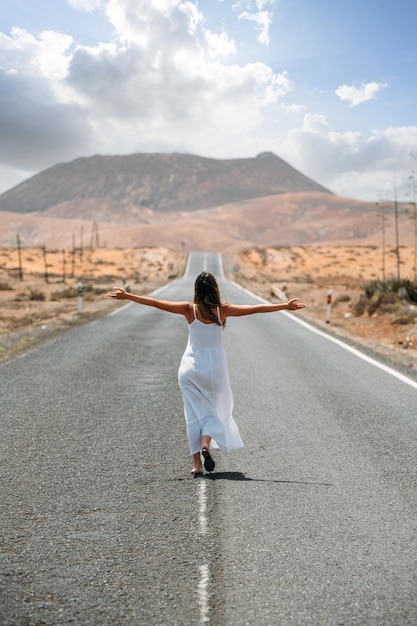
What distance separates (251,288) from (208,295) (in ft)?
136

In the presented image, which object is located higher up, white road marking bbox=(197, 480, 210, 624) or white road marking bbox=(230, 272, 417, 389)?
white road marking bbox=(197, 480, 210, 624)

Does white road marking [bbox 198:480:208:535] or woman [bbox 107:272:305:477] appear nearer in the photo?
white road marking [bbox 198:480:208:535]

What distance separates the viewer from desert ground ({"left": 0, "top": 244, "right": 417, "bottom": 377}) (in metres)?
18.2

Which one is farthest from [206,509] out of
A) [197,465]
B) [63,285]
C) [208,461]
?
[63,285]

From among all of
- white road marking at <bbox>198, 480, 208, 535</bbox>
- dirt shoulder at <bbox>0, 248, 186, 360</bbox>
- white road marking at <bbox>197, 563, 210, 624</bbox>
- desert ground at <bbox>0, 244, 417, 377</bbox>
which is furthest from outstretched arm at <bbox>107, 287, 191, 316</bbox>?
dirt shoulder at <bbox>0, 248, 186, 360</bbox>

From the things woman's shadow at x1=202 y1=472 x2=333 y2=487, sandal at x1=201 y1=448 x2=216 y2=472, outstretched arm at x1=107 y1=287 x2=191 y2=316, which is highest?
outstretched arm at x1=107 y1=287 x2=191 y2=316

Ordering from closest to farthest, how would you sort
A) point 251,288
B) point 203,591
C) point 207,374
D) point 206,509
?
point 203,591 < point 206,509 < point 207,374 < point 251,288

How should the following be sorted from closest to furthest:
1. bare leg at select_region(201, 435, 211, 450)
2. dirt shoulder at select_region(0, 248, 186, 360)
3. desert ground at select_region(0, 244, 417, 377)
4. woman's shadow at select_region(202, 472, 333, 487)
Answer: woman's shadow at select_region(202, 472, 333, 487)
bare leg at select_region(201, 435, 211, 450)
desert ground at select_region(0, 244, 417, 377)
dirt shoulder at select_region(0, 248, 186, 360)

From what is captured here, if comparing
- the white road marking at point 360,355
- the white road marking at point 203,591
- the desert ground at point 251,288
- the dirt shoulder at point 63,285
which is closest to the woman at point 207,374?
the white road marking at point 203,591

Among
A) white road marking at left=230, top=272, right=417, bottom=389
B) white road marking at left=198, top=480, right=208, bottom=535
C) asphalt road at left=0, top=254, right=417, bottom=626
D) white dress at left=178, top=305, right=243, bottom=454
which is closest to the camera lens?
asphalt road at left=0, top=254, right=417, bottom=626

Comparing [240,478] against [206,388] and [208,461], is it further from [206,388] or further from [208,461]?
[206,388]

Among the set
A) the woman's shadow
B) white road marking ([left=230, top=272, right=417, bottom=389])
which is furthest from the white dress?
white road marking ([left=230, top=272, right=417, bottom=389])

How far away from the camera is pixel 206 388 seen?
586 centimetres

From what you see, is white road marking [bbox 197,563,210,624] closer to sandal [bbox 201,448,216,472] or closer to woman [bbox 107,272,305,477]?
sandal [bbox 201,448,216,472]
